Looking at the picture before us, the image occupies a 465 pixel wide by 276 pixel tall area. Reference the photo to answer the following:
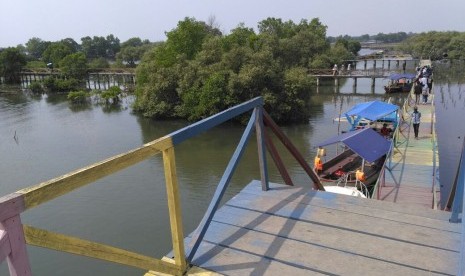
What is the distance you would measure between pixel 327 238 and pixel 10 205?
102 inches

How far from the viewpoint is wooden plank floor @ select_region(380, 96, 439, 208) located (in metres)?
10.3

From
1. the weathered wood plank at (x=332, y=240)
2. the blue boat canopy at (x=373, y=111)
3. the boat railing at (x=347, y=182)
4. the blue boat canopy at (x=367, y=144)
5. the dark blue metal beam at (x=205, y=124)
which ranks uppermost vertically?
the dark blue metal beam at (x=205, y=124)

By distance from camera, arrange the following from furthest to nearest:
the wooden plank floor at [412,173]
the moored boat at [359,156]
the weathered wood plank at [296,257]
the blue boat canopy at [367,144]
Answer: the moored boat at [359,156]
the blue boat canopy at [367,144]
the wooden plank floor at [412,173]
the weathered wood plank at [296,257]

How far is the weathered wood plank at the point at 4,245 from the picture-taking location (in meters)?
1.58

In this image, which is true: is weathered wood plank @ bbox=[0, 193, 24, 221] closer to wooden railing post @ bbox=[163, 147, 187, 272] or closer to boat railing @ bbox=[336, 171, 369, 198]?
wooden railing post @ bbox=[163, 147, 187, 272]

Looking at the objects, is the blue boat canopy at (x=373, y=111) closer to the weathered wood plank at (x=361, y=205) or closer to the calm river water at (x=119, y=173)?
the calm river water at (x=119, y=173)

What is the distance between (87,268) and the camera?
11219 millimetres

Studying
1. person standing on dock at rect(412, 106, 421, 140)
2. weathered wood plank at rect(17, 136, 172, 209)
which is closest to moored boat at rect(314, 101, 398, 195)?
person standing on dock at rect(412, 106, 421, 140)

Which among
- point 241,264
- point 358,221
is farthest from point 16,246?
point 358,221

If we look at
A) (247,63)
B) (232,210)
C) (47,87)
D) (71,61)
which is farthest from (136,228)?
(71,61)

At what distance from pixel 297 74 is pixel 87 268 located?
21772mm

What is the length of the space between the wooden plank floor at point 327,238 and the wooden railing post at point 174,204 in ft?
0.73

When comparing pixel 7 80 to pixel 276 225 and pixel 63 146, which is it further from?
pixel 276 225

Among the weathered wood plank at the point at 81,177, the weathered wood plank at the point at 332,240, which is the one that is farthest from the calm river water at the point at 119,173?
the weathered wood plank at the point at 81,177
